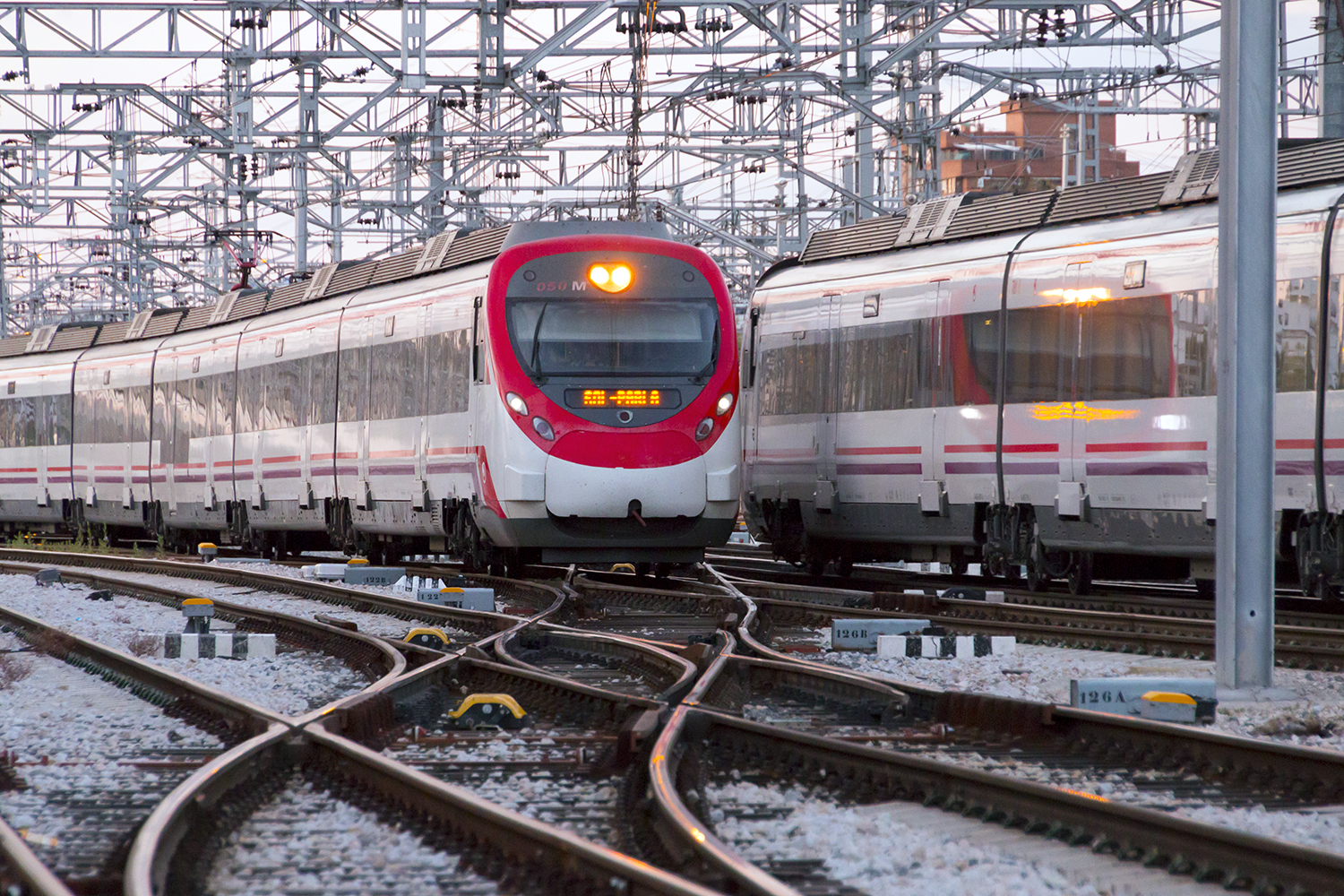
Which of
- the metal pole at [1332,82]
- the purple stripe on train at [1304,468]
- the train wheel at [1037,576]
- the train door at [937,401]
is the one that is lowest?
the train wheel at [1037,576]

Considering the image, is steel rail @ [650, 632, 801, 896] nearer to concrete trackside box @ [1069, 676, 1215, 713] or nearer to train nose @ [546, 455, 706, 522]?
concrete trackside box @ [1069, 676, 1215, 713]

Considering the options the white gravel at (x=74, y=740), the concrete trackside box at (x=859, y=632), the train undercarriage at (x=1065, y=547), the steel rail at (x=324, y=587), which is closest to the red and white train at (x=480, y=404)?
the steel rail at (x=324, y=587)

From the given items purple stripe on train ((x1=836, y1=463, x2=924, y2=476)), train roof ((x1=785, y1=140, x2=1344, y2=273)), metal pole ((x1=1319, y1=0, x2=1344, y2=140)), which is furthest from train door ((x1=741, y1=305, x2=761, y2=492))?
metal pole ((x1=1319, y1=0, x2=1344, y2=140))

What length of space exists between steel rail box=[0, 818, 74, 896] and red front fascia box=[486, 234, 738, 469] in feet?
32.1

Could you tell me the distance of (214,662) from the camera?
10.2 metres

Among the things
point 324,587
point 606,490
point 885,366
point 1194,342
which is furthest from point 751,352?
point 1194,342

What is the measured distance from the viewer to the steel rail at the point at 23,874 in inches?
162

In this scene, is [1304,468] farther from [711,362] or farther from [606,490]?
[606,490]

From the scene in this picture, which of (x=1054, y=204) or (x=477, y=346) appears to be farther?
(x=477, y=346)

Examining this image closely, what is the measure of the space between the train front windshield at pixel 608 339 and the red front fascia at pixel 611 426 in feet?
0.45

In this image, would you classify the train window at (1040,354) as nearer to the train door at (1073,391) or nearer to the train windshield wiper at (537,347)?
the train door at (1073,391)

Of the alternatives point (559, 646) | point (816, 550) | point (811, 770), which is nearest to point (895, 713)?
point (811, 770)

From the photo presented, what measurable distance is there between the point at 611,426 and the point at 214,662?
498 centimetres

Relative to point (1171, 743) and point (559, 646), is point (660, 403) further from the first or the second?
point (1171, 743)
